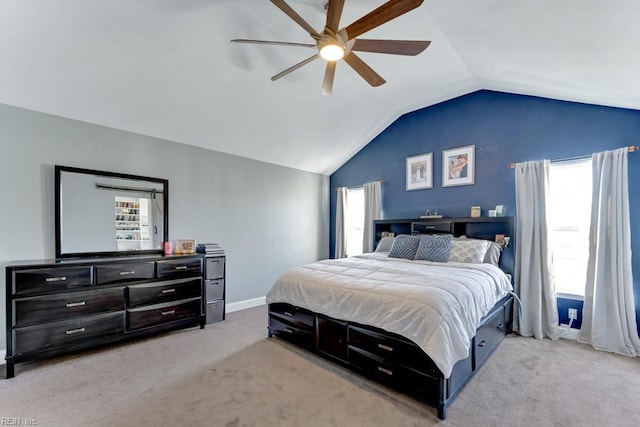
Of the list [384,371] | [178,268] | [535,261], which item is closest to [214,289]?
[178,268]

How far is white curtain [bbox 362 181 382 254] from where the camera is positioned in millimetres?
5094

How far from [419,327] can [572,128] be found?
3.17 meters

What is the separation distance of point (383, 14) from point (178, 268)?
3.33 meters

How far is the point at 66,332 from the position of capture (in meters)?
2.62

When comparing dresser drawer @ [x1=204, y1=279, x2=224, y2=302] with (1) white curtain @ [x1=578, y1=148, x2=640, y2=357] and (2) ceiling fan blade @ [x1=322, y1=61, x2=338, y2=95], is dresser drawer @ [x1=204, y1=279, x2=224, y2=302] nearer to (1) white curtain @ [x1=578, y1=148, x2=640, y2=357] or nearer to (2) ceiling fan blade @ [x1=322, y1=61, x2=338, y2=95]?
(2) ceiling fan blade @ [x1=322, y1=61, x2=338, y2=95]

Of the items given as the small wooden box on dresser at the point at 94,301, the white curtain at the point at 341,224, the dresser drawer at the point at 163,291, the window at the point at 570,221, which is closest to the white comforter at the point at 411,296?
the window at the point at 570,221

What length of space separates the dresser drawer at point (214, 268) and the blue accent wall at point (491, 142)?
2.91m

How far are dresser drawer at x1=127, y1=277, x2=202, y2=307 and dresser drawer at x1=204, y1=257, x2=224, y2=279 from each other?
0.23 metres

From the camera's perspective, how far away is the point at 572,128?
325cm

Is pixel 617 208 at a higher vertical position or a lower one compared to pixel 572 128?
lower

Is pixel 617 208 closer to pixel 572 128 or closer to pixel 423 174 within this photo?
pixel 572 128

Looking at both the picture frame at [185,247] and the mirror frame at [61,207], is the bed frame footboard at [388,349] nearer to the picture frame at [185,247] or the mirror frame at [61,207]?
the picture frame at [185,247]

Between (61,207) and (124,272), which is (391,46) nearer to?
(124,272)

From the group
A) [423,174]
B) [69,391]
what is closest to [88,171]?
[69,391]
